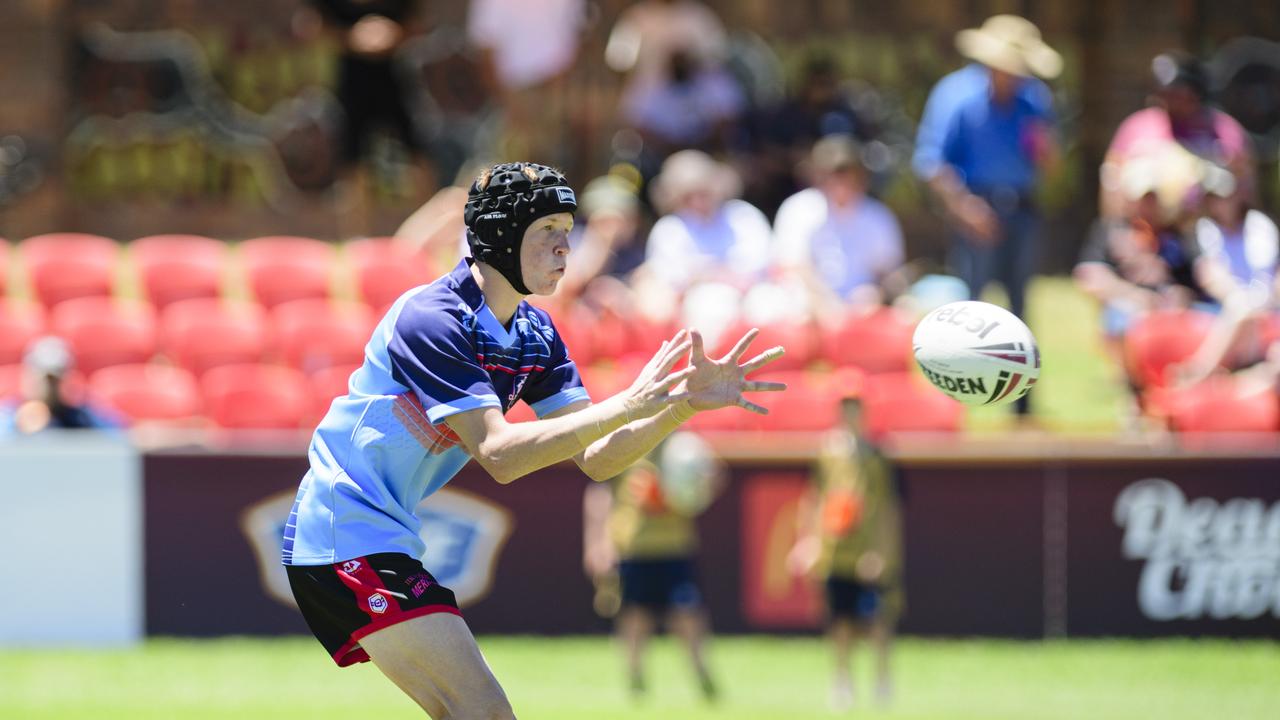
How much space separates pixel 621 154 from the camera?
13.5 m

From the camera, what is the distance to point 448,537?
10750 mm

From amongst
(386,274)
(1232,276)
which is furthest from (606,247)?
(1232,276)

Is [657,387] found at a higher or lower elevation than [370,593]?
higher

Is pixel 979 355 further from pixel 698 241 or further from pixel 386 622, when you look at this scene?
pixel 698 241

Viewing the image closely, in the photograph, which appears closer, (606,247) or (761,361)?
(761,361)

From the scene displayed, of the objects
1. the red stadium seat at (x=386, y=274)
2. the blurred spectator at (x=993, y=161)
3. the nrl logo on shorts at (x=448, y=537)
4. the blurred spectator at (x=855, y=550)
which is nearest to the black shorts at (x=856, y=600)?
the blurred spectator at (x=855, y=550)

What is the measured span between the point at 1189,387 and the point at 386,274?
5476 millimetres

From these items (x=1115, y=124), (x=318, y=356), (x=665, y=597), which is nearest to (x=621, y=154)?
(x=318, y=356)

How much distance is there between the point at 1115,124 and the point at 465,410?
13292 millimetres

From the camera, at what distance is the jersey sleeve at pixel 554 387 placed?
5.05 metres

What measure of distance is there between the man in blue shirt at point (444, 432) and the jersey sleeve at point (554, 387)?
0.14m

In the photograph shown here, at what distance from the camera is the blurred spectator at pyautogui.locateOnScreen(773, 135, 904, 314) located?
1212cm

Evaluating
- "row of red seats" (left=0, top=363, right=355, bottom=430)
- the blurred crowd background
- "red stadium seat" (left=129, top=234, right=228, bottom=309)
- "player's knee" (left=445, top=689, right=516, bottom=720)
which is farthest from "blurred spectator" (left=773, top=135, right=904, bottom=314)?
"player's knee" (left=445, top=689, right=516, bottom=720)

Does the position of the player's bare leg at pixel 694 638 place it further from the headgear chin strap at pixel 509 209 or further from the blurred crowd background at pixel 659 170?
A: the headgear chin strap at pixel 509 209
